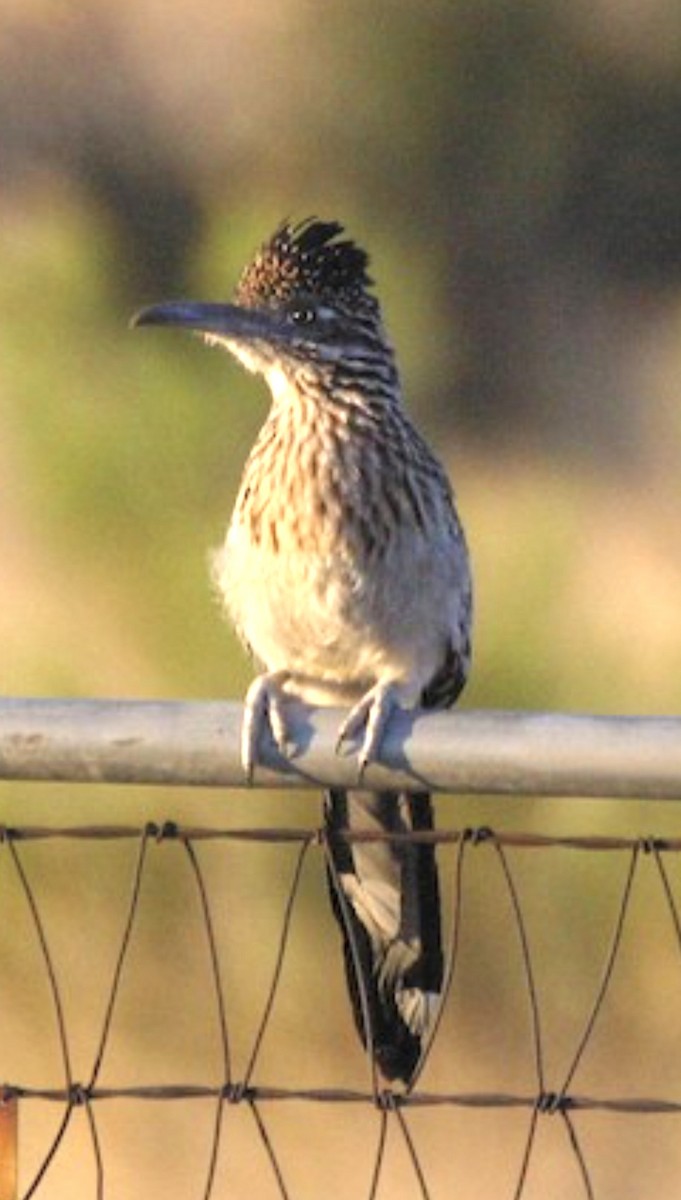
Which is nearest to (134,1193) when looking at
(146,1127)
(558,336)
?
(146,1127)

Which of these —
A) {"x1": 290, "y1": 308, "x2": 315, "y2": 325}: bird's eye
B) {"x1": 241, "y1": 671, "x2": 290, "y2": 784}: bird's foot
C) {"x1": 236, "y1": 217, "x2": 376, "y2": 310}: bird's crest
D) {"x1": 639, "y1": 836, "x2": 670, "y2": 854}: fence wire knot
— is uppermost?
{"x1": 236, "y1": 217, "x2": 376, "y2": 310}: bird's crest

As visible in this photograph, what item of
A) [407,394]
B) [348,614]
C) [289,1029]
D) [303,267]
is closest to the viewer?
[348,614]

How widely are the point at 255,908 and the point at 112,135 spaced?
2193mm

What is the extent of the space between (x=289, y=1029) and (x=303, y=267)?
3837 millimetres

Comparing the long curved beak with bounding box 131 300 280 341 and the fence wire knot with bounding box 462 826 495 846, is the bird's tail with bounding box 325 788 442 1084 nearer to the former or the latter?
the fence wire knot with bounding box 462 826 495 846

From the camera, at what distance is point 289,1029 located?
7383 millimetres

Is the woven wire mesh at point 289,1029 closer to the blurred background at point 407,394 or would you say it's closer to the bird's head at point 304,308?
the blurred background at point 407,394

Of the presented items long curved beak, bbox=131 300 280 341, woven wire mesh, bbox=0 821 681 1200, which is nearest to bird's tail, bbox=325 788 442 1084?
long curved beak, bbox=131 300 280 341

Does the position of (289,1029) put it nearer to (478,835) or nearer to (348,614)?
(348,614)

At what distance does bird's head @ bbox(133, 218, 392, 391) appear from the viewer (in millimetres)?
3793

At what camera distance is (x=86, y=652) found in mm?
8000

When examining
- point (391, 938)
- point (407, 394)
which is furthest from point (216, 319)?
point (407, 394)

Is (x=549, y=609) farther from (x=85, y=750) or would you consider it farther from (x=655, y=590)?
(x=85, y=750)

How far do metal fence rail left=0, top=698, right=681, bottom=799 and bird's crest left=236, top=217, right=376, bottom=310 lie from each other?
1.29 metres
